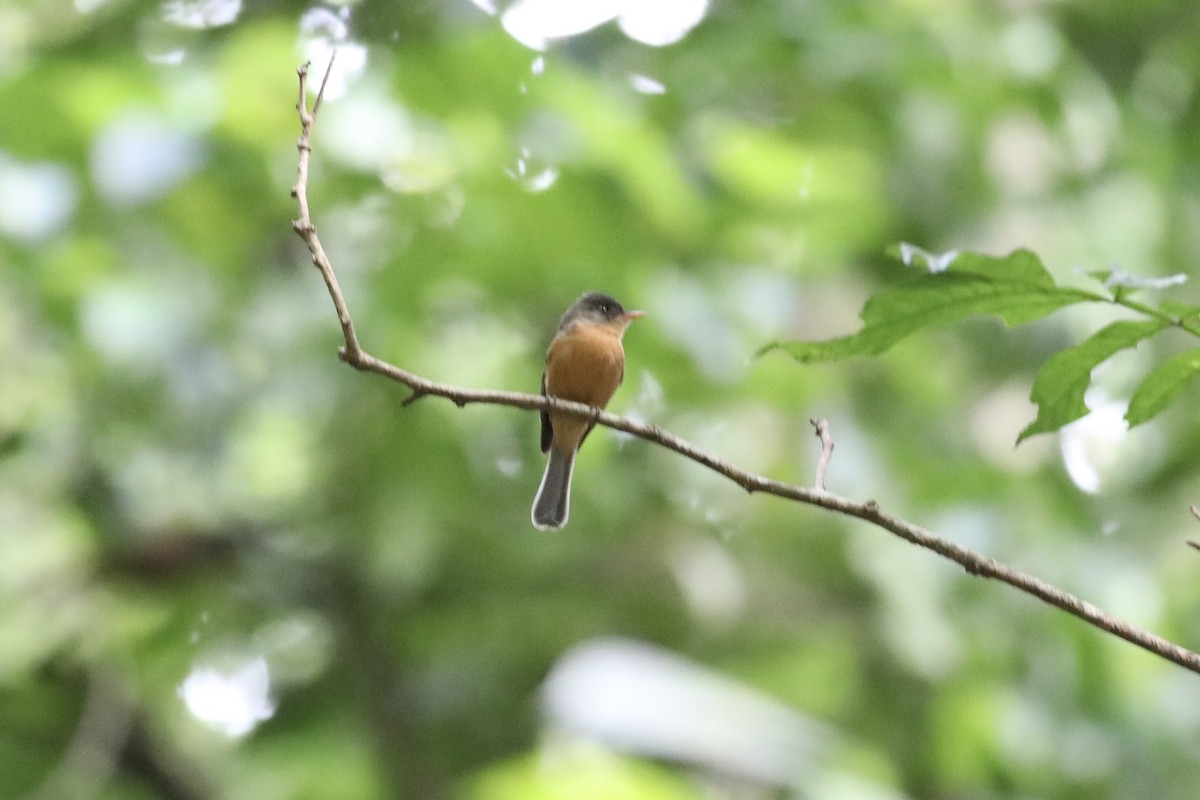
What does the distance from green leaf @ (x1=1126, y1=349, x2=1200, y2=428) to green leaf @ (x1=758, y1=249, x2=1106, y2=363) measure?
Answer: 0.48ft

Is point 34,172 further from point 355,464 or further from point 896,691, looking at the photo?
point 896,691

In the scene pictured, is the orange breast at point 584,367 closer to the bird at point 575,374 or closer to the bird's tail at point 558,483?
the bird at point 575,374

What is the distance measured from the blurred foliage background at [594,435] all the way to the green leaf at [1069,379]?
2075 mm

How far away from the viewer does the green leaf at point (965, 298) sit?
173 cm

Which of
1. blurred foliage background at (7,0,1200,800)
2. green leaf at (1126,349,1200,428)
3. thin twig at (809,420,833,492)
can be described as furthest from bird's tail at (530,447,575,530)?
green leaf at (1126,349,1200,428)

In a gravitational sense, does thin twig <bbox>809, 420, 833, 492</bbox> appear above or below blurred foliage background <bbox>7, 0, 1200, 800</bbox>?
above

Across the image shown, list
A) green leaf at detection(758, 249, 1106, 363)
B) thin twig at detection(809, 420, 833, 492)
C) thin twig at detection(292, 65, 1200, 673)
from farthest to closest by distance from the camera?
1. thin twig at detection(809, 420, 833, 492)
2. green leaf at detection(758, 249, 1106, 363)
3. thin twig at detection(292, 65, 1200, 673)

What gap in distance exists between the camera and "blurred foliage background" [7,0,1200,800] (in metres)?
4.28

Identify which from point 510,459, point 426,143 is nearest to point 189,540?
point 510,459

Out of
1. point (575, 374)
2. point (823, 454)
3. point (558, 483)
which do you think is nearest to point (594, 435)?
point (558, 483)

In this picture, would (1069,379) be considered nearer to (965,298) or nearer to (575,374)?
(965,298)

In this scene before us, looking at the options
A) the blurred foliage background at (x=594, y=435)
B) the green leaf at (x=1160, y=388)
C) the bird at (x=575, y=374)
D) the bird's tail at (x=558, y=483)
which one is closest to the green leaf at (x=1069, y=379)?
the green leaf at (x=1160, y=388)

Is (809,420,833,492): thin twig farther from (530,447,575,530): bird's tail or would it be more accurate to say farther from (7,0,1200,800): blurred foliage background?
(530,447,575,530): bird's tail

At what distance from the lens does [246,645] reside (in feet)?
21.4
